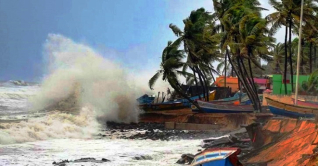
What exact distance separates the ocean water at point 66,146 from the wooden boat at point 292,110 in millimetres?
4964

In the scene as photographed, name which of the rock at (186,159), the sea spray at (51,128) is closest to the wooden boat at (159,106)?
the sea spray at (51,128)

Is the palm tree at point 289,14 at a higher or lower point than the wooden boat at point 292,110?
higher

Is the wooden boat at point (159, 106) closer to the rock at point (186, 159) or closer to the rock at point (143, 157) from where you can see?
the rock at point (143, 157)

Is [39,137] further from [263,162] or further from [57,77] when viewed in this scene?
[57,77]

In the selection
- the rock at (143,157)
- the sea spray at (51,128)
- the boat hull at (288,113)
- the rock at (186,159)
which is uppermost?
the boat hull at (288,113)

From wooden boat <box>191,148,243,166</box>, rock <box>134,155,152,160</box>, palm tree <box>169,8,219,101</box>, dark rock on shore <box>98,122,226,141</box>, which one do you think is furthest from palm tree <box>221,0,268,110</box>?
wooden boat <box>191,148,243,166</box>

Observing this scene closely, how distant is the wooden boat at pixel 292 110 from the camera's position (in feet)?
71.7

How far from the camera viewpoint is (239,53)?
29500mm

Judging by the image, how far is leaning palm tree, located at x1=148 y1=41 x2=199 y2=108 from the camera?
1307 inches

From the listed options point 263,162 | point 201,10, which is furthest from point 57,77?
point 263,162

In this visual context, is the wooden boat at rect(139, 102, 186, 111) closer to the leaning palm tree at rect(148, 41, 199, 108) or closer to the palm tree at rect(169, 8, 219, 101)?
the leaning palm tree at rect(148, 41, 199, 108)

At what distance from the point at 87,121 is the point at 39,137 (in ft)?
25.4

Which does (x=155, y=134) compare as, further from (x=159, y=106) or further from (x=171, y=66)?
(x=159, y=106)

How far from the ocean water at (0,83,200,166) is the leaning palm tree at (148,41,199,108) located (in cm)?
782
